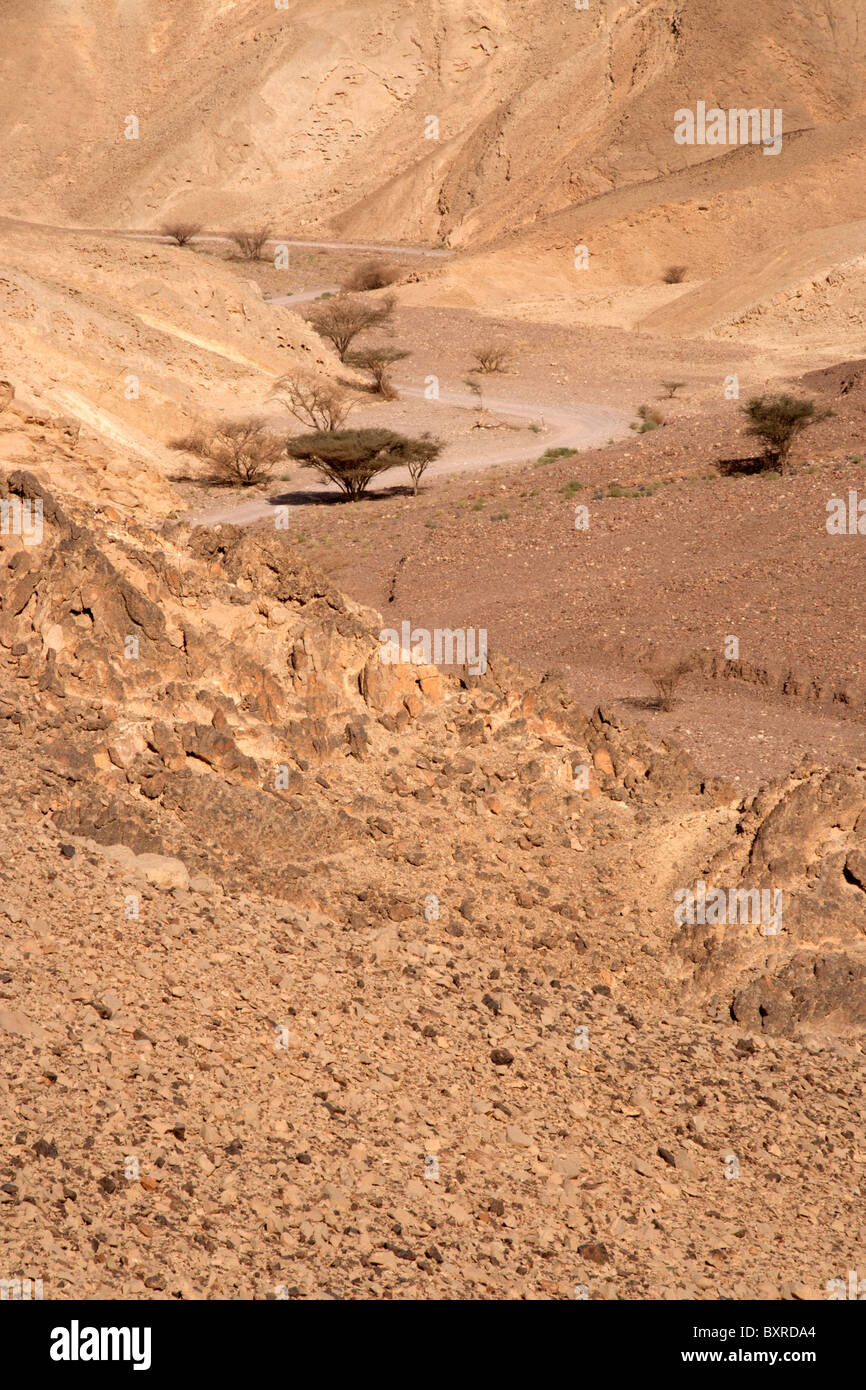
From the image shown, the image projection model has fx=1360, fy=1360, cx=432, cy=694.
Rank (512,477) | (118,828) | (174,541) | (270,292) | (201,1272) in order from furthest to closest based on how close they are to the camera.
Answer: (270,292), (512,477), (174,541), (118,828), (201,1272)

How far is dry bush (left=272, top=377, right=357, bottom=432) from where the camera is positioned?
2812 centimetres

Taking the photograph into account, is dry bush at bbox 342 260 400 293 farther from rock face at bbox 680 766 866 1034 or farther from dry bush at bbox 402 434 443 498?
rock face at bbox 680 766 866 1034

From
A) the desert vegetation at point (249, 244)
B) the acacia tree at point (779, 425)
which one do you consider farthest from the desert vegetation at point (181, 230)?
the acacia tree at point (779, 425)

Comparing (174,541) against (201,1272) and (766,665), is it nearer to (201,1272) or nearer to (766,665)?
(201,1272)

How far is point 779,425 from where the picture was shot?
2311cm

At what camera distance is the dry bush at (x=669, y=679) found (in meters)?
14.6

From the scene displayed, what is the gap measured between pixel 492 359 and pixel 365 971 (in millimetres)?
30950

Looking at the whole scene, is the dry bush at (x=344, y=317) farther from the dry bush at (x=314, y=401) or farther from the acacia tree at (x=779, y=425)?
the acacia tree at (x=779, y=425)

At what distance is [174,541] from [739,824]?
14.2ft

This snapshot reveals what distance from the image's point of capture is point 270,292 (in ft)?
150

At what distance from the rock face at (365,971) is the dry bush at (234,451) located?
1617 centimetres

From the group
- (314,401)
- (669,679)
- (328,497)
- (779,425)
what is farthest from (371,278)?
(669,679)

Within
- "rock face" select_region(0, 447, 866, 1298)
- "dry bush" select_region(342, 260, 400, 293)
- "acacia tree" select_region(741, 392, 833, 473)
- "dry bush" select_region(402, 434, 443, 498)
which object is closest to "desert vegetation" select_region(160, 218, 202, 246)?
"dry bush" select_region(342, 260, 400, 293)

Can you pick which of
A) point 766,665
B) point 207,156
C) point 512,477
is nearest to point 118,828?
point 766,665
